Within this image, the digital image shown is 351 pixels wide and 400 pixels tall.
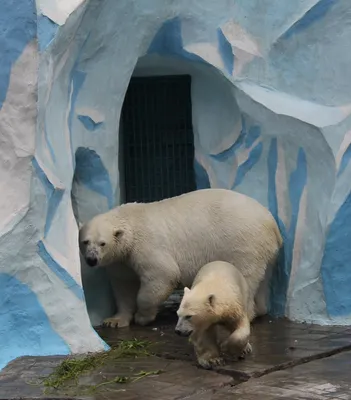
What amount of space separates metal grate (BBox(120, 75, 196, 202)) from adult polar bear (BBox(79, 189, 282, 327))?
54.2 inches

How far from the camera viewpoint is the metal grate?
28.3 feet

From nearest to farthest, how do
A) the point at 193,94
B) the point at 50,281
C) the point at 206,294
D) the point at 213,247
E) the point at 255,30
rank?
the point at 206,294 < the point at 50,281 < the point at 213,247 < the point at 255,30 < the point at 193,94

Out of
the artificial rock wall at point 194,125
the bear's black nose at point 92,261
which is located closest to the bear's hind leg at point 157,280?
the bear's black nose at point 92,261

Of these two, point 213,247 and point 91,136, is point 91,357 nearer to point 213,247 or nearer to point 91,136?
point 213,247

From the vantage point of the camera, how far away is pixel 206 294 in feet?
17.6

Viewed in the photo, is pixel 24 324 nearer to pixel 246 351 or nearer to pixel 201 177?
pixel 246 351

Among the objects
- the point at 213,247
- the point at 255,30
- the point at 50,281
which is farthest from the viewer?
the point at 255,30

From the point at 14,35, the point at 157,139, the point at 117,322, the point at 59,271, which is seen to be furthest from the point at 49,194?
the point at 157,139

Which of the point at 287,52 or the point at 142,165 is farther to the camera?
the point at 142,165

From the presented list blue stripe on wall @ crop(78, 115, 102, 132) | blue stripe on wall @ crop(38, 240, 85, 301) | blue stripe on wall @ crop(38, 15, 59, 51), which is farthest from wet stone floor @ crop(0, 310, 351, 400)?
blue stripe on wall @ crop(38, 15, 59, 51)

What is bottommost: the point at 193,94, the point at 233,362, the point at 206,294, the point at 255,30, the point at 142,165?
the point at 233,362

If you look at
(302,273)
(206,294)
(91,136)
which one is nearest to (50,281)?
(206,294)

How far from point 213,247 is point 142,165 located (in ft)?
6.18

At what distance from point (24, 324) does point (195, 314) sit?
1.37 metres
